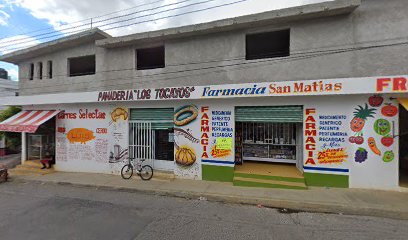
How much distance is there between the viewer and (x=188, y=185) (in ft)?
23.4

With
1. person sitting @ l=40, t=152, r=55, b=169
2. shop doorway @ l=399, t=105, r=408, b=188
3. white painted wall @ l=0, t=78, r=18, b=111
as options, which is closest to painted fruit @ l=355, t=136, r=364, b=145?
shop doorway @ l=399, t=105, r=408, b=188

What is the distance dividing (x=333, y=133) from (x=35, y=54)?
15.2 metres

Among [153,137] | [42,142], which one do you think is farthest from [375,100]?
[42,142]

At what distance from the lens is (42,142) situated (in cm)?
1060

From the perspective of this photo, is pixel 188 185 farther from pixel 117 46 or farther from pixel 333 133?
pixel 117 46

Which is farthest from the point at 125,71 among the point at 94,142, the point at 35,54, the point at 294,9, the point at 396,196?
the point at 396,196

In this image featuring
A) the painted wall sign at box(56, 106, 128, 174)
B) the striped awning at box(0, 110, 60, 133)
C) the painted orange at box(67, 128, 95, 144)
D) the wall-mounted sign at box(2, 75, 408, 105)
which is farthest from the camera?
the painted orange at box(67, 128, 95, 144)

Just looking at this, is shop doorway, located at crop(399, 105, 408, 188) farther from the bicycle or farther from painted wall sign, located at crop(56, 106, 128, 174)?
painted wall sign, located at crop(56, 106, 128, 174)

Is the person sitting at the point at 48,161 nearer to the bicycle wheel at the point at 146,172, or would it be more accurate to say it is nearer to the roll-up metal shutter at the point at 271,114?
the bicycle wheel at the point at 146,172

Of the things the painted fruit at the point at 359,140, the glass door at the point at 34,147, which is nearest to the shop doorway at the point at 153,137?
the glass door at the point at 34,147

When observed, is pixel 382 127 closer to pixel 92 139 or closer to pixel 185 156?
pixel 185 156

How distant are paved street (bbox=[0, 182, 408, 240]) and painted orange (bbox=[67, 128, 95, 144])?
3.51 metres

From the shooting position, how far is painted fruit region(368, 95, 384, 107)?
618 centimetres

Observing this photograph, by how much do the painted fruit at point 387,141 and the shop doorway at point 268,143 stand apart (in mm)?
2415
